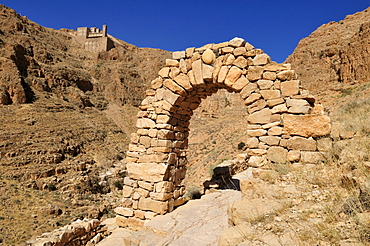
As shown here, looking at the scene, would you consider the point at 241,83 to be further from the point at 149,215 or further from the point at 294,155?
the point at 149,215

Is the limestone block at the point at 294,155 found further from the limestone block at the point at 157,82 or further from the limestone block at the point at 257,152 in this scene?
the limestone block at the point at 157,82

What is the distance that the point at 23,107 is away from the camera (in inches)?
1096

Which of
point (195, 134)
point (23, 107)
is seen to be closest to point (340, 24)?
point (195, 134)

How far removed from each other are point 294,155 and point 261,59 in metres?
2.01

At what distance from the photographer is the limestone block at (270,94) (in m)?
4.62

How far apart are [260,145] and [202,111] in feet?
124

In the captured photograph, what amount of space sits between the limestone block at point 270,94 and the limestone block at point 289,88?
0.34 ft

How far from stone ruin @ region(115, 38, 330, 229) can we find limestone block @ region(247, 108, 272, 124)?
0.02 meters

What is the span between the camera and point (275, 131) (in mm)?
4547

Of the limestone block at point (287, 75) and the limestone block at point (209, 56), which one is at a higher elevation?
the limestone block at point (209, 56)

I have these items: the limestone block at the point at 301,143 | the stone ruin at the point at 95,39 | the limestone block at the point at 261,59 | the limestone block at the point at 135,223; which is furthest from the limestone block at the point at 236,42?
the stone ruin at the point at 95,39

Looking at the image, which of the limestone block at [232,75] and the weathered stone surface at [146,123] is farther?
the weathered stone surface at [146,123]

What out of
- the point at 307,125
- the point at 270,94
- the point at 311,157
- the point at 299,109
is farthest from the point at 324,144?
the point at 270,94

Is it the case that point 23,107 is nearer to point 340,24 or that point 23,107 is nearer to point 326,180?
point 326,180
